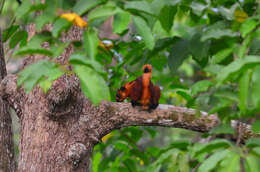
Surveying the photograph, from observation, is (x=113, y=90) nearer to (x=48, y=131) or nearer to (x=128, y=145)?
(x=128, y=145)

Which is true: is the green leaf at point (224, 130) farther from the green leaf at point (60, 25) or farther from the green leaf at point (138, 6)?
the green leaf at point (60, 25)

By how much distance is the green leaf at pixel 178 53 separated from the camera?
1.98 metres

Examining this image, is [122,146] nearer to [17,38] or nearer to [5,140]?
[5,140]

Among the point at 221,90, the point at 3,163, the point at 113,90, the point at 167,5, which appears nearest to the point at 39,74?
the point at 221,90

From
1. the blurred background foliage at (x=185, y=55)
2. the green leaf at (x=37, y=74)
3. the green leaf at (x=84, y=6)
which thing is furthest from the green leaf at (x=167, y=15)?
the green leaf at (x=37, y=74)

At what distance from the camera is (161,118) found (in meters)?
2.40

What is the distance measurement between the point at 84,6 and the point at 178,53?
694 mm

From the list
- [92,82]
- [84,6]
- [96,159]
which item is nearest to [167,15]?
[84,6]

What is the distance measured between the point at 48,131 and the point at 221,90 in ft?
4.35

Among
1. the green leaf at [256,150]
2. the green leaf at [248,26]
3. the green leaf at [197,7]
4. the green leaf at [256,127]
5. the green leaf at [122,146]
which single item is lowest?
the green leaf at [122,146]

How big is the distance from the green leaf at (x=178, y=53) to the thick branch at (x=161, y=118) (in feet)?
1.61

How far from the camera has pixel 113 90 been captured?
10.4 ft

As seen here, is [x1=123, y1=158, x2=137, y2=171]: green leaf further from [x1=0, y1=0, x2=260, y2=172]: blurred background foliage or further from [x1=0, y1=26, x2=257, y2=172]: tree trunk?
[x1=0, y1=0, x2=260, y2=172]: blurred background foliage

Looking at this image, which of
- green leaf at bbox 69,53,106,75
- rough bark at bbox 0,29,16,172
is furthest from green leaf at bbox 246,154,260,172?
rough bark at bbox 0,29,16,172
